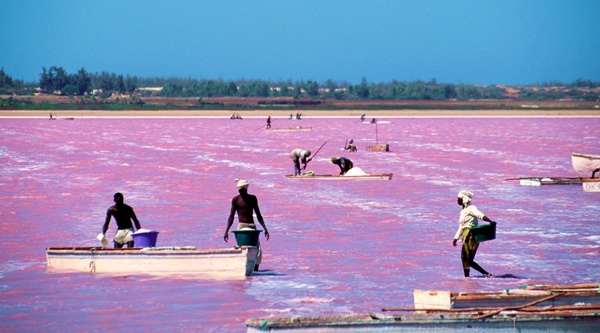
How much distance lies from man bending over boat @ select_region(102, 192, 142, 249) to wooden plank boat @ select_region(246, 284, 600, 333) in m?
5.02

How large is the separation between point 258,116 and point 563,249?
10249cm

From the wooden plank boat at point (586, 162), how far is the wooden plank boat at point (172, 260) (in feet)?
65.6

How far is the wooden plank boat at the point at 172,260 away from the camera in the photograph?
14.5m

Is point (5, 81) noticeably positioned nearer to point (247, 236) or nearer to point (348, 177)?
point (348, 177)

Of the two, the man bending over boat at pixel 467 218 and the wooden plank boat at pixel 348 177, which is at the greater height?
the man bending over boat at pixel 467 218

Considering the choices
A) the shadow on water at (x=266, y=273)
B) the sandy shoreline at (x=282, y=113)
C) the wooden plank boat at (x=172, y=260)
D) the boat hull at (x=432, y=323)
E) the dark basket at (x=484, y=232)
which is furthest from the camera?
the sandy shoreline at (x=282, y=113)

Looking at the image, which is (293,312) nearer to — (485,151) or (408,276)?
(408,276)

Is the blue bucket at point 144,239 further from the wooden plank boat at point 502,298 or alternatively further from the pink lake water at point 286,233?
the wooden plank boat at point 502,298

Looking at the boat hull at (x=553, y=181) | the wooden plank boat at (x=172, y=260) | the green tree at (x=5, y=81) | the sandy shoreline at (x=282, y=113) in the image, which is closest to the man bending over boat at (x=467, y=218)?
the wooden plank boat at (x=172, y=260)

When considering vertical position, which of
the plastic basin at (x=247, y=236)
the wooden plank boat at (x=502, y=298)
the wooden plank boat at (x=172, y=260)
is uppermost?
the plastic basin at (x=247, y=236)

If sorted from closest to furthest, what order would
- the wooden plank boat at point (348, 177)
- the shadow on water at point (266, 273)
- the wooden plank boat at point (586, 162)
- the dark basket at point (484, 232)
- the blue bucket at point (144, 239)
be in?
the dark basket at point (484, 232) < the blue bucket at point (144, 239) < the shadow on water at point (266, 273) < the wooden plank boat at point (348, 177) < the wooden plank boat at point (586, 162)

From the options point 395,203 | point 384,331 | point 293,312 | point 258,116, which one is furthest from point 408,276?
point 258,116

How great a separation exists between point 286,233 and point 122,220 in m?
6.36

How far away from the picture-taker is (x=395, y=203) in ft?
86.3
